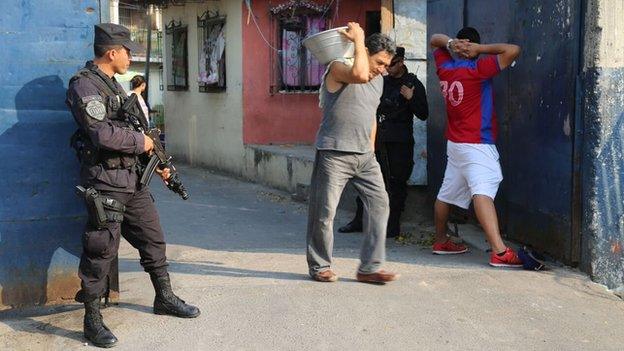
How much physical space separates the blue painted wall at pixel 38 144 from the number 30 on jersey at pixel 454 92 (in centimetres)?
267

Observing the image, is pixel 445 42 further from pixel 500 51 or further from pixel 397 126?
pixel 397 126

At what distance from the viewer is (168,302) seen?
4.45 meters

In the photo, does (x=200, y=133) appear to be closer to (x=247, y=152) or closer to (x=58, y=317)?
(x=247, y=152)

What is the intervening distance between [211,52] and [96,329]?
9.23 metres

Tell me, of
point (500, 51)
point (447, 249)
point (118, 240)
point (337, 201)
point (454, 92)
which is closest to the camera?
point (118, 240)

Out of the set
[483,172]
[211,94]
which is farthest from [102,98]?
[211,94]

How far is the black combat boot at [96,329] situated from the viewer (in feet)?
13.2

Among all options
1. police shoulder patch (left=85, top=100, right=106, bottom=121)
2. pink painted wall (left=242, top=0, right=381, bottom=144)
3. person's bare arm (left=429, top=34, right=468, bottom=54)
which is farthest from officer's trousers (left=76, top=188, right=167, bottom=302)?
pink painted wall (left=242, top=0, right=381, bottom=144)

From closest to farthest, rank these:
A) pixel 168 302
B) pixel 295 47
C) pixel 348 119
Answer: pixel 168 302 < pixel 348 119 < pixel 295 47

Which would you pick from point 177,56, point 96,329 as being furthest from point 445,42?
point 177,56

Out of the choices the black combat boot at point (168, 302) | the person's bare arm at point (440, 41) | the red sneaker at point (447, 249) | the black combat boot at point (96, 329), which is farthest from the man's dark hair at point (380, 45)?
the black combat boot at point (96, 329)

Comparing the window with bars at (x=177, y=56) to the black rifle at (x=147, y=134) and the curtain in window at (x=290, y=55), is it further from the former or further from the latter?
the black rifle at (x=147, y=134)

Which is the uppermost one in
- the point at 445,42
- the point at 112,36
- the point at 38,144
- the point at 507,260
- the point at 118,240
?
the point at 445,42

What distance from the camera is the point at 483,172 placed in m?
5.61
